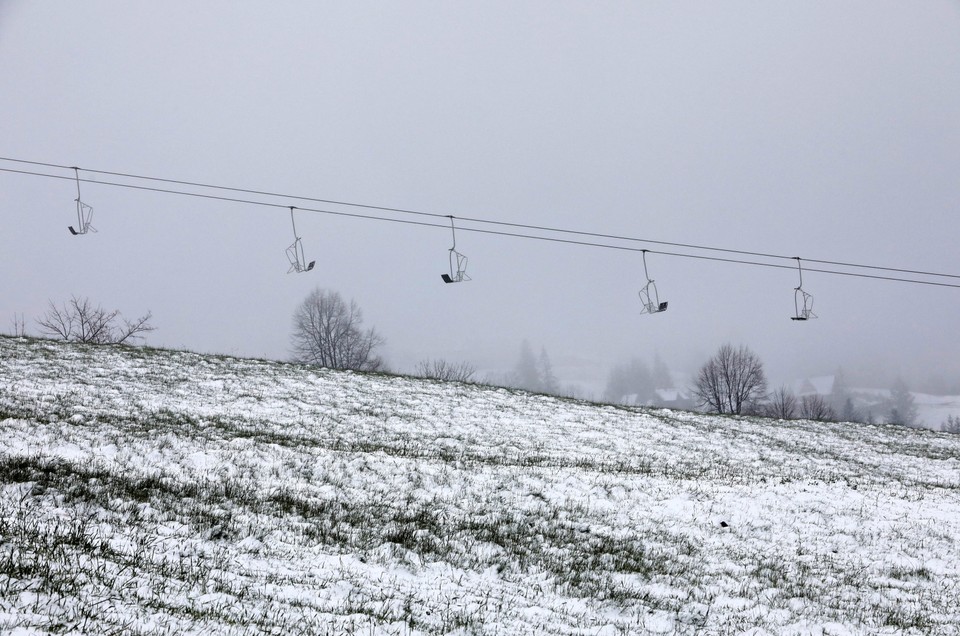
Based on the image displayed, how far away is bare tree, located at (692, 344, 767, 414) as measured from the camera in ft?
250

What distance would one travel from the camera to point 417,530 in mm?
8031

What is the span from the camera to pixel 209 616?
452 cm

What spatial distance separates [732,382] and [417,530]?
78.6 m

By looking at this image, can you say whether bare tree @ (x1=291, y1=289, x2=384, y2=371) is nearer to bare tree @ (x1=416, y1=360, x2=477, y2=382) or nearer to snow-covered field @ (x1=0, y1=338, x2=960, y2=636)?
bare tree @ (x1=416, y1=360, x2=477, y2=382)

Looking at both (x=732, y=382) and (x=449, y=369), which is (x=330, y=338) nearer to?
(x=449, y=369)

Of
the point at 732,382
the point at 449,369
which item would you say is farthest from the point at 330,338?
the point at 732,382

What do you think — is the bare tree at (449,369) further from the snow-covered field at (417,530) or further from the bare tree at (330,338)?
the snow-covered field at (417,530)

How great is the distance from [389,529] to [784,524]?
7.69 metres

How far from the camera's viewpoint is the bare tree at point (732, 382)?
2997 inches

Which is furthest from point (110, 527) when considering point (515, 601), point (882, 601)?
point (882, 601)

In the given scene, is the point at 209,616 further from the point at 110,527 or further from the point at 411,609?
the point at 110,527

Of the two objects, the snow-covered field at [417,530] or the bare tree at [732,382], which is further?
the bare tree at [732,382]

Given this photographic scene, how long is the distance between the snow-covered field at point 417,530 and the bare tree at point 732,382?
6136 cm

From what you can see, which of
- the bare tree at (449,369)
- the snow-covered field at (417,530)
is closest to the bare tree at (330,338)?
the bare tree at (449,369)
